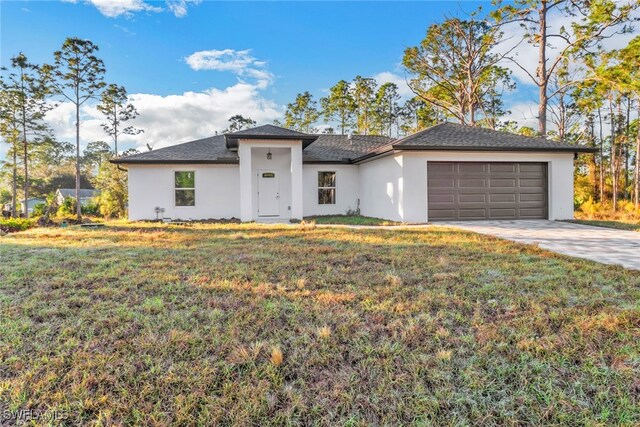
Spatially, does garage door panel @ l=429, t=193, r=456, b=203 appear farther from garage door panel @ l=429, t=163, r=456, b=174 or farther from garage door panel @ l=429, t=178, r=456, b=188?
garage door panel @ l=429, t=163, r=456, b=174

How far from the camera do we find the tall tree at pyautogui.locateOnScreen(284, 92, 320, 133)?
1115 inches

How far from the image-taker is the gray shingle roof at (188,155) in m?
12.8

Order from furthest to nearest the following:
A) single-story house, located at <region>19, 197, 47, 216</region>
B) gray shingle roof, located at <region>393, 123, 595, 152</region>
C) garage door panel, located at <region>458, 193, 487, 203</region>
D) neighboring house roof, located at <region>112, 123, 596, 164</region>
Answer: single-story house, located at <region>19, 197, 47, 216</region>, garage door panel, located at <region>458, 193, 487, 203</region>, neighboring house roof, located at <region>112, 123, 596, 164</region>, gray shingle roof, located at <region>393, 123, 595, 152</region>

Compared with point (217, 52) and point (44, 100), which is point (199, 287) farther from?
point (44, 100)

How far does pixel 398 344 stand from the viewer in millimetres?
2631

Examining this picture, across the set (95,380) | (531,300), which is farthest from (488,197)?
(95,380)

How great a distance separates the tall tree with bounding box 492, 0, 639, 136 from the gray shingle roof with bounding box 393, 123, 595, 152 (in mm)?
7915

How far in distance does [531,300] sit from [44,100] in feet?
80.6

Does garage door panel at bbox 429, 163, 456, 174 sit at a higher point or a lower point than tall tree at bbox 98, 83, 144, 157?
lower

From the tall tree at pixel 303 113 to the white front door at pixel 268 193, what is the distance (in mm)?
15360

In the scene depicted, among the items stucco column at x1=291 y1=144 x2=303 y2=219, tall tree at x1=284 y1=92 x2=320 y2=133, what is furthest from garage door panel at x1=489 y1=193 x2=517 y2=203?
tall tree at x1=284 y1=92 x2=320 y2=133

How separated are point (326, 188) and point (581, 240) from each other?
29.8 feet

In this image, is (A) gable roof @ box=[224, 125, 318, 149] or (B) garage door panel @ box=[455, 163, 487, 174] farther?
(A) gable roof @ box=[224, 125, 318, 149]

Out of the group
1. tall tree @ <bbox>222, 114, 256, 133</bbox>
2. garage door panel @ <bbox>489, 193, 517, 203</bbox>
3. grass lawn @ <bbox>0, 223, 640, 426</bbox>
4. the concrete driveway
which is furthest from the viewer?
tall tree @ <bbox>222, 114, 256, 133</bbox>
